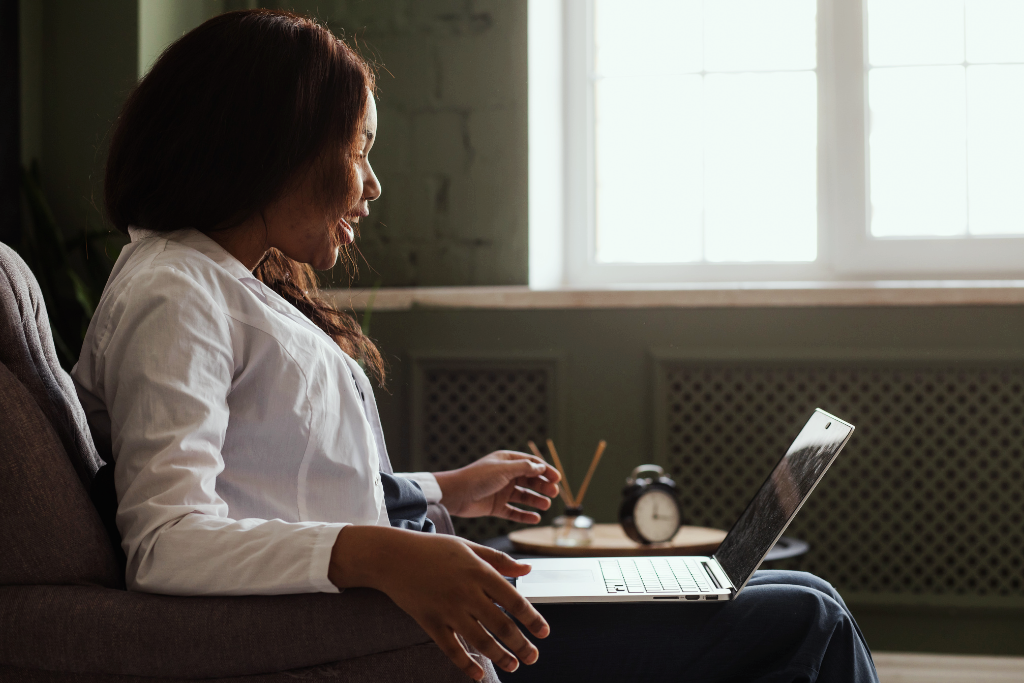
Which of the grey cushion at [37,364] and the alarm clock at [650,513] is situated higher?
the grey cushion at [37,364]

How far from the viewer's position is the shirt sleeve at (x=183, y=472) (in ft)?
Result: 2.35

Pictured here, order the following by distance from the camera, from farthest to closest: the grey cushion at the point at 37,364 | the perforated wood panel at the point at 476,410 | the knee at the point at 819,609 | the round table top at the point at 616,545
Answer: the perforated wood panel at the point at 476,410 → the round table top at the point at 616,545 → the knee at the point at 819,609 → the grey cushion at the point at 37,364

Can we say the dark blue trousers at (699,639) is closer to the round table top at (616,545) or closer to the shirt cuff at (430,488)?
the shirt cuff at (430,488)

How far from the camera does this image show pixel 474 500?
123cm

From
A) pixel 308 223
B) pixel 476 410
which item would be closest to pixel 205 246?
pixel 308 223

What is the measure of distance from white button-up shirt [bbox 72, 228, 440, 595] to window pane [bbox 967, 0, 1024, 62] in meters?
2.44

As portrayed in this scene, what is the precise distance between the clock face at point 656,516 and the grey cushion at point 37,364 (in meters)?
1.16

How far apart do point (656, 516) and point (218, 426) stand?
4.07ft

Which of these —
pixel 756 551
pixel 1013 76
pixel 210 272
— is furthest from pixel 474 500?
pixel 1013 76

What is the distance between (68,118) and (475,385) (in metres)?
1.32

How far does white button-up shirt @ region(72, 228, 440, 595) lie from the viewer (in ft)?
2.36

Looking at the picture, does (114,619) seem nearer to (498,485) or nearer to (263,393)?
(263,393)

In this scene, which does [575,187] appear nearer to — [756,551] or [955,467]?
[955,467]

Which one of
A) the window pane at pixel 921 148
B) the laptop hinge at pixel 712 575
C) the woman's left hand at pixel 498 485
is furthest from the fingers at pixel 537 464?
the window pane at pixel 921 148
